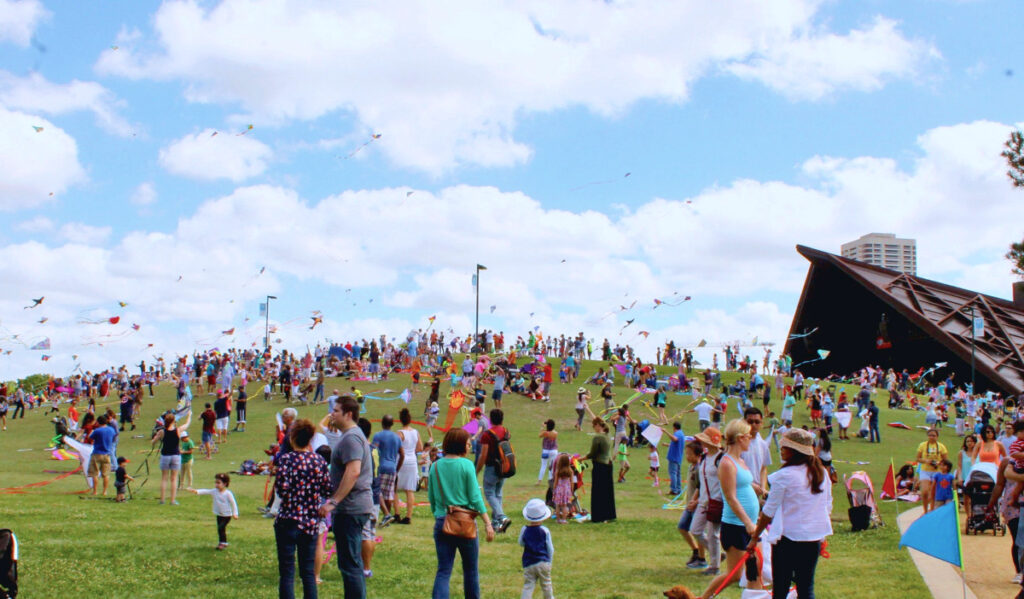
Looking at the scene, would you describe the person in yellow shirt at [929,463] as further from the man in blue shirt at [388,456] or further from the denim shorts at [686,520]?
the man in blue shirt at [388,456]

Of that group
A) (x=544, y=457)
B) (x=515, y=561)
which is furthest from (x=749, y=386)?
(x=515, y=561)

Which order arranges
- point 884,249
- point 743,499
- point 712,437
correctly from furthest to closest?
1. point 884,249
2. point 712,437
3. point 743,499

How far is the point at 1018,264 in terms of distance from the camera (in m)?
23.6

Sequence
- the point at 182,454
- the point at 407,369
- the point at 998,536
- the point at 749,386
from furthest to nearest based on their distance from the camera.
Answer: the point at 407,369 < the point at 749,386 < the point at 182,454 < the point at 998,536

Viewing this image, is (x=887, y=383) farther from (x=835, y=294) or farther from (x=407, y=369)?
(x=407, y=369)

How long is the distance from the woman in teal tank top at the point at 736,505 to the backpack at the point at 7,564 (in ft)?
15.8

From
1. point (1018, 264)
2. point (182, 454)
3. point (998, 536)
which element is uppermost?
point (1018, 264)

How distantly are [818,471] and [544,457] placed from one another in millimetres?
8835

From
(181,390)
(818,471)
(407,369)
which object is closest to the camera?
(818,471)

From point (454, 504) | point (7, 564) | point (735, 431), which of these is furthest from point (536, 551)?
point (7, 564)

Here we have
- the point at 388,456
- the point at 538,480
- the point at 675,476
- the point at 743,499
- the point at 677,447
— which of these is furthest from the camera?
the point at 538,480

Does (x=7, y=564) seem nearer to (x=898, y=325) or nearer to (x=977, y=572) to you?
(x=977, y=572)

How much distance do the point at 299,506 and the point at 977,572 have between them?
704 cm

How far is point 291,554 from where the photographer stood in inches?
211
